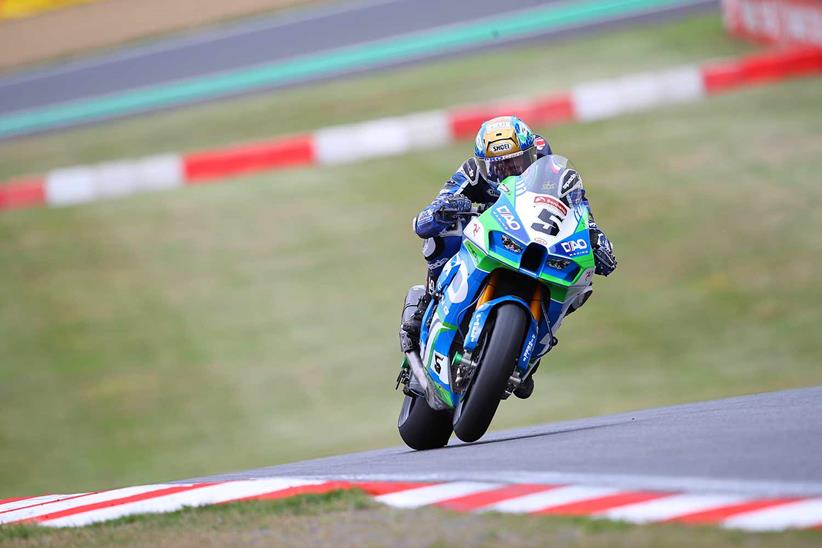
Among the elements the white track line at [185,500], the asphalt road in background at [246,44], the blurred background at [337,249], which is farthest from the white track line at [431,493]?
the asphalt road in background at [246,44]

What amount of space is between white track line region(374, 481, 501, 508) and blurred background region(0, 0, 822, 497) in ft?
19.2

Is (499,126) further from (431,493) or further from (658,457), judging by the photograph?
(431,493)

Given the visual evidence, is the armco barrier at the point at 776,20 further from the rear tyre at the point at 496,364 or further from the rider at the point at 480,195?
the rear tyre at the point at 496,364

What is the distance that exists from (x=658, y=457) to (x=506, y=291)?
5.66 ft

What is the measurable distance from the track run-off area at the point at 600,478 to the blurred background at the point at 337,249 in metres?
4.51

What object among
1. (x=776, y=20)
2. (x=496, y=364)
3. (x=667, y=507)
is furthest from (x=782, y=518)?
(x=776, y=20)

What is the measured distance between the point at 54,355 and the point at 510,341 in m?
8.21

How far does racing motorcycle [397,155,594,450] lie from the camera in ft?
22.9

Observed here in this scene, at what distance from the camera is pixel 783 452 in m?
5.44

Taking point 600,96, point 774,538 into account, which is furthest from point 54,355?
point 774,538

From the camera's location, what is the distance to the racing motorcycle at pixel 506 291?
6.98 metres

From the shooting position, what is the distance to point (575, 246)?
714cm

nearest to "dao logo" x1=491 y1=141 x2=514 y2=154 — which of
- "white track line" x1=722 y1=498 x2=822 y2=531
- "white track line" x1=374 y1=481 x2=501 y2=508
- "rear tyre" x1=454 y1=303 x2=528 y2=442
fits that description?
"rear tyre" x1=454 y1=303 x2=528 y2=442

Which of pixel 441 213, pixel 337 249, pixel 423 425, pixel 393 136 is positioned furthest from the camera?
pixel 393 136
